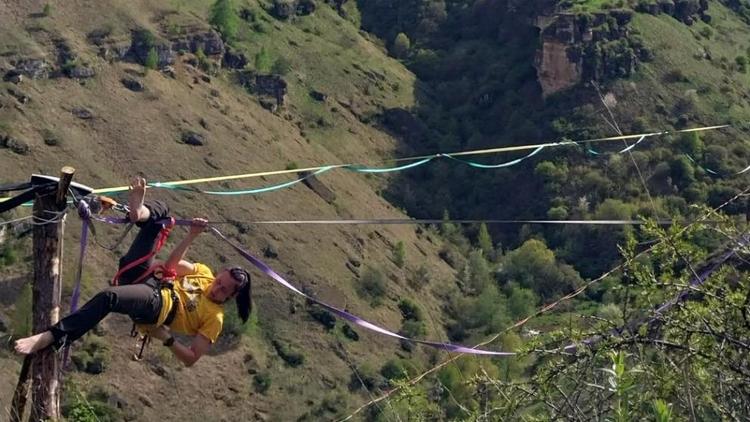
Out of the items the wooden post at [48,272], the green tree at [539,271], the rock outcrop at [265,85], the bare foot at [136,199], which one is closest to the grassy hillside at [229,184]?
the rock outcrop at [265,85]

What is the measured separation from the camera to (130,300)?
324 inches

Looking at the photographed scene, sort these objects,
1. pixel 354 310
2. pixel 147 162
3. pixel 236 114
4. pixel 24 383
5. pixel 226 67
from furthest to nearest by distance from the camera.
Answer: pixel 226 67 → pixel 236 114 → pixel 147 162 → pixel 354 310 → pixel 24 383

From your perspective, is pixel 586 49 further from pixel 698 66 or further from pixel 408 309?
pixel 408 309

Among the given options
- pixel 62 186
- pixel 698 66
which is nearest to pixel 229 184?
pixel 698 66

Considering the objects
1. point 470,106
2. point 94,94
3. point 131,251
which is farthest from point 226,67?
point 131,251

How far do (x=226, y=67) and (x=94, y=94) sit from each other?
448 inches

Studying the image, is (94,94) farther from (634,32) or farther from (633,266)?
(633,266)

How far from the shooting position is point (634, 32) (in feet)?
250

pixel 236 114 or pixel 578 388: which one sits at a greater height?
pixel 578 388

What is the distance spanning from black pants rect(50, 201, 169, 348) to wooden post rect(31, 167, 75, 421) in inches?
16.0

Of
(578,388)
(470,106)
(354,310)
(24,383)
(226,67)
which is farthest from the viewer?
(470,106)

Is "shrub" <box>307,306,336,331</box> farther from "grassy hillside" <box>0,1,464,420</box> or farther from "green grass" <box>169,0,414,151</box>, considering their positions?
"green grass" <box>169,0,414,151</box>

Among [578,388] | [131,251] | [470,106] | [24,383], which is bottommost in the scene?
[470,106]

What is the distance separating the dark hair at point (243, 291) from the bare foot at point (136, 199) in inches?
25.3
